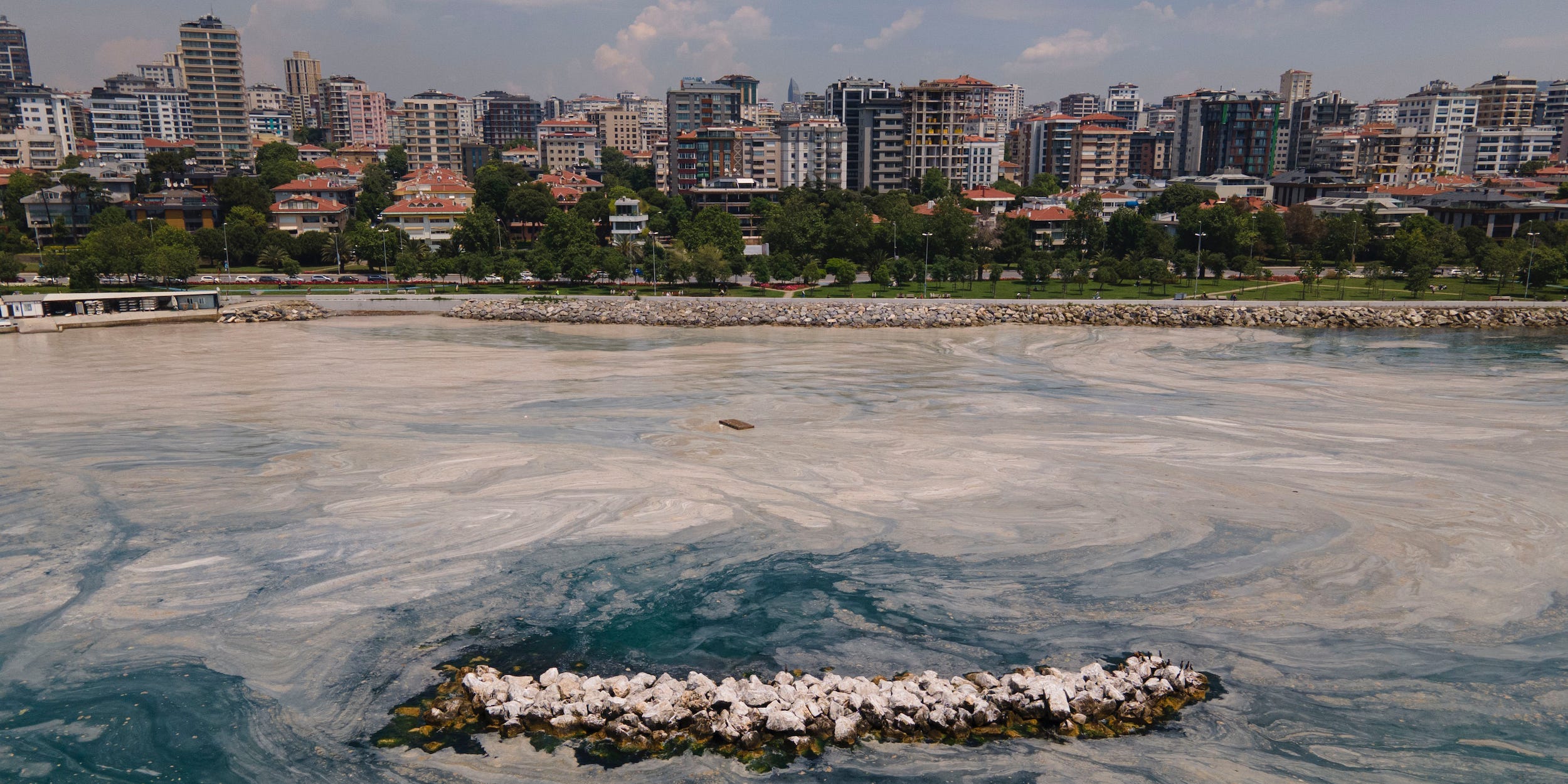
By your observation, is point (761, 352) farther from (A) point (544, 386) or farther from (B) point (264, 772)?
(B) point (264, 772)

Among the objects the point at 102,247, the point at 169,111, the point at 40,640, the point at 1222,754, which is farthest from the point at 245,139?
the point at 1222,754

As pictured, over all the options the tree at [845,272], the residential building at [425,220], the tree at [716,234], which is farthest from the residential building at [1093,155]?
A: the tree at [845,272]

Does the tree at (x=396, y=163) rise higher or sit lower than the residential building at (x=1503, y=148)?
lower

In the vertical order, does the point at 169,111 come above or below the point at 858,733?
above

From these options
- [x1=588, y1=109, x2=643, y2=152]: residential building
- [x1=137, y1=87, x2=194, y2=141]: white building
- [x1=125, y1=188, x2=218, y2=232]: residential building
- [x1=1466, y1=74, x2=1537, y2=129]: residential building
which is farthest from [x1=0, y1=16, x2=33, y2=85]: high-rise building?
[x1=1466, y1=74, x2=1537, y2=129]: residential building

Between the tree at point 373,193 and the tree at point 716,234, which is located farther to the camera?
the tree at point 373,193

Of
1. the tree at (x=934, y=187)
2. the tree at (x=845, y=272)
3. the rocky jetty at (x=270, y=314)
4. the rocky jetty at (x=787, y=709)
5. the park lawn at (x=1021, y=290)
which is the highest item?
the tree at (x=934, y=187)

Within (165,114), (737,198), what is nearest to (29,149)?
(165,114)

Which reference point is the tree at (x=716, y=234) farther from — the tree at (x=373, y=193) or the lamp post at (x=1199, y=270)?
the tree at (x=373, y=193)
